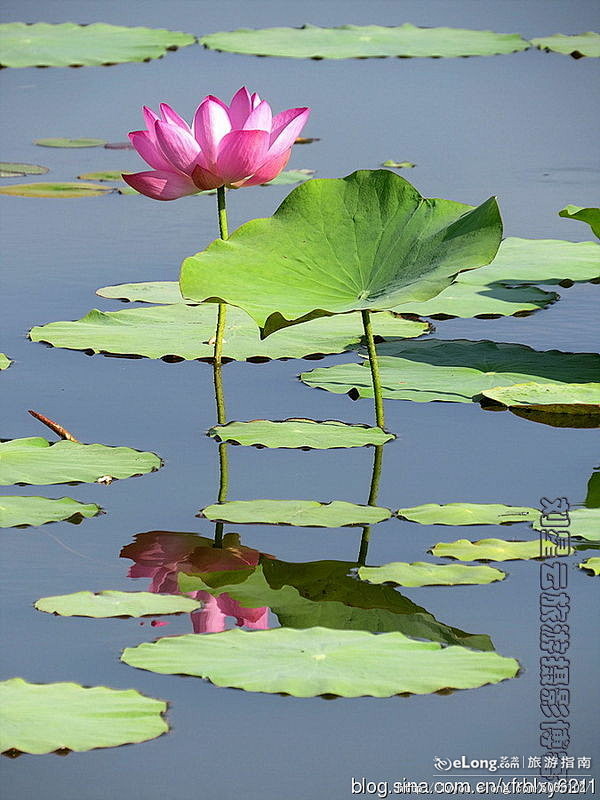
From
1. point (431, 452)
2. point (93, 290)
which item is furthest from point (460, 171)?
point (431, 452)

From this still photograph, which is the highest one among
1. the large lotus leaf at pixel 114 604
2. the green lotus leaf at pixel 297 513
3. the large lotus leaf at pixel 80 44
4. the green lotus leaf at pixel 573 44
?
the green lotus leaf at pixel 573 44

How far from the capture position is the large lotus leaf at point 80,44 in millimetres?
5766

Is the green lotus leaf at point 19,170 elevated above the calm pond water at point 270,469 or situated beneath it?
elevated above

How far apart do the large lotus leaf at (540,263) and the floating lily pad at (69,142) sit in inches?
73.3

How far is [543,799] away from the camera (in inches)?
47.6

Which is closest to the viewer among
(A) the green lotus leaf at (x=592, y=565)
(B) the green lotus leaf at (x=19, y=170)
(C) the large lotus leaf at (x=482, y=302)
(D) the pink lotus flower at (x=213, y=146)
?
(A) the green lotus leaf at (x=592, y=565)

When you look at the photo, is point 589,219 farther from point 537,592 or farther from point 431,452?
point 537,592

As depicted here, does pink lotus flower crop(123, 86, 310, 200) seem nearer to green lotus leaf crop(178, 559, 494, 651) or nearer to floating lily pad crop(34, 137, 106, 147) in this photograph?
green lotus leaf crop(178, 559, 494, 651)

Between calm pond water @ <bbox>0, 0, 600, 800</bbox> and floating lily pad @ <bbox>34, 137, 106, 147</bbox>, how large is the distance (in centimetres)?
5

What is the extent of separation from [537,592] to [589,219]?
103 cm

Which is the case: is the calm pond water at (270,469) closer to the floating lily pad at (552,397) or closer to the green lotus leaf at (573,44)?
the floating lily pad at (552,397)

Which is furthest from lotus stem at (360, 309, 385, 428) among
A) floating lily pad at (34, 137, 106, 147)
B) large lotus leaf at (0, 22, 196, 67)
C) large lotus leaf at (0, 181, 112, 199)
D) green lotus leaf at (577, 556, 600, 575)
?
large lotus leaf at (0, 22, 196, 67)

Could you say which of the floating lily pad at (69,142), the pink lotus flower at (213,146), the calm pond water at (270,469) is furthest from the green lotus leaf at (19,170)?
the pink lotus flower at (213,146)

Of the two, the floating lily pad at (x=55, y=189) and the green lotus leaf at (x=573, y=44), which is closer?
the floating lily pad at (x=55, y=189)
